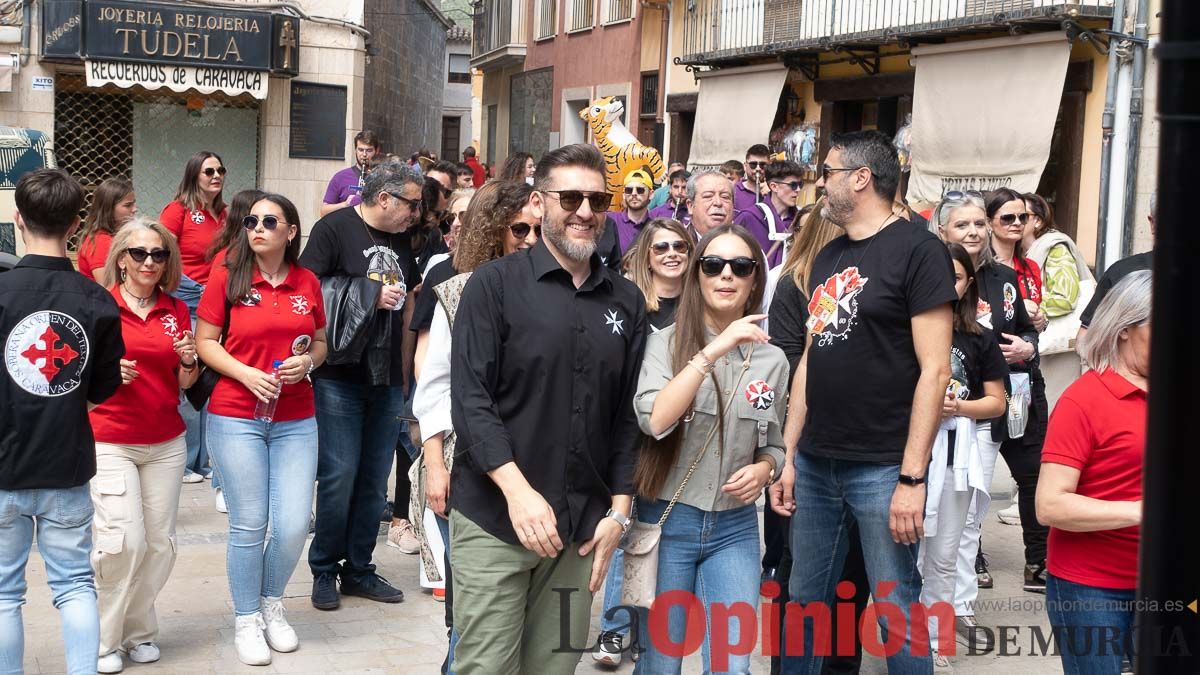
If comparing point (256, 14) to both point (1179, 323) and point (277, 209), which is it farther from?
point (1179, 323)

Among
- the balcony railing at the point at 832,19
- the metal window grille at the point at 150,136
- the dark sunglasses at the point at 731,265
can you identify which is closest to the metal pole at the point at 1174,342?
the dark sunglasses at the point at 731,265

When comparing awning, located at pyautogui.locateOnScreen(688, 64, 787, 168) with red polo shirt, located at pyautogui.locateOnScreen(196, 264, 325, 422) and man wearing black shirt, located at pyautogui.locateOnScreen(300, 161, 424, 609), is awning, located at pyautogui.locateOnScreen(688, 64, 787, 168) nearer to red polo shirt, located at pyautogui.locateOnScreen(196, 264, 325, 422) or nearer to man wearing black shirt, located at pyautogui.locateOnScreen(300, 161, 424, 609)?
man wearing black shirt, located at pyautogui.locateOnScreen(300, 161, 424, 609)

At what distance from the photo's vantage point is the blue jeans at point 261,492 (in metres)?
5.69

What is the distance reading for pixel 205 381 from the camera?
5.78 metres

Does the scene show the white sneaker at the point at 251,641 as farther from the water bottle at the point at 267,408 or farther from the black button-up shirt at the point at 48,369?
the black button-up shirt at the point at 48,369

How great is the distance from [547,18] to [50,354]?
28.3 meters

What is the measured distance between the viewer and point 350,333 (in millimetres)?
6344

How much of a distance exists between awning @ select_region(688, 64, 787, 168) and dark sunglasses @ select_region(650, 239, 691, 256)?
49.3 feet

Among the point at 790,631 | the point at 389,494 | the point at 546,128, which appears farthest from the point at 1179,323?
the point at 546,128

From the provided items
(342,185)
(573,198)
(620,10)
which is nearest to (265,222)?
(573,198)

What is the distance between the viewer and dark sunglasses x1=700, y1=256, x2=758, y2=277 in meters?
4.54

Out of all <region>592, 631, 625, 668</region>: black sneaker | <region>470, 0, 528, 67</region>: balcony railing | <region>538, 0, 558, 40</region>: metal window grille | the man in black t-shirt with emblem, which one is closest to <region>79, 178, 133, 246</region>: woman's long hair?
<region>592, 631, 625, 668</region>: black sneaker

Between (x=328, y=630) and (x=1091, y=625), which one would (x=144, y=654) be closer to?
(x=328, y=630)

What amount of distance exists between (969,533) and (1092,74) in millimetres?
9719
